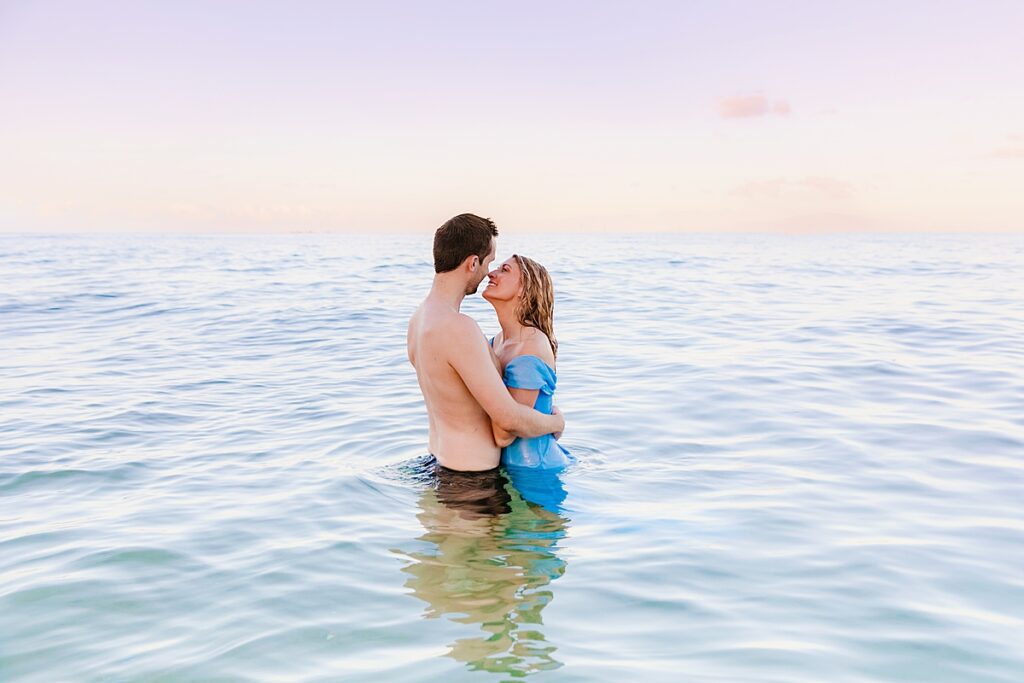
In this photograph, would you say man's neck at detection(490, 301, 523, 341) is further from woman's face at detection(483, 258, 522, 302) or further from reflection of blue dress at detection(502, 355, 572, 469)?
reflection of blue dress at detection(502, 355, 572, 469)

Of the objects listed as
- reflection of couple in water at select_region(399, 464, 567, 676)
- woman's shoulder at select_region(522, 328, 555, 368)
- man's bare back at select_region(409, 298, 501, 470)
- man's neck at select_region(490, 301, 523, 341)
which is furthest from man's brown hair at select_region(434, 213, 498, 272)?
reflection of couple in water at select_region(399, 464, 567, 676)

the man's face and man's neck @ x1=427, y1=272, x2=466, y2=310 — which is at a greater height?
the man's face

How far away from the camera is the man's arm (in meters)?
5.05

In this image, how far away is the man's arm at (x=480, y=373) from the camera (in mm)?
5055

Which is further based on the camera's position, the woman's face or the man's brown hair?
the woman's face

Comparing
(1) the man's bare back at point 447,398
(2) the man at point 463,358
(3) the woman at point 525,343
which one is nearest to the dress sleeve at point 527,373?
(3) the woman at point 525,343

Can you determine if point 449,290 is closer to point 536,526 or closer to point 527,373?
point 527,373

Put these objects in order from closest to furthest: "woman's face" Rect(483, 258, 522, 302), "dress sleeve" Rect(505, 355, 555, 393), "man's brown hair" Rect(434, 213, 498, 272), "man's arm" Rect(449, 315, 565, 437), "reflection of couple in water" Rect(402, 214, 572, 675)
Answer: "reflection of couple in water" Rect(402, 214, 572, 675) → "man's arm" Rect(449, 315, 565, 437) → "man's brown hair" Rect(434, 213, 498, 272) → "dress sleeve" Rect(505, 355, 555, 393) → "woman's face" Rect(483, 258, 522, 302)

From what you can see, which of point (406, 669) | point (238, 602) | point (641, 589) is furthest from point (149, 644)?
point (641, 589)

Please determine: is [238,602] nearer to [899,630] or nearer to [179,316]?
[899,630]

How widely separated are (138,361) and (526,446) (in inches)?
352

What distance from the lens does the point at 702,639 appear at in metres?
3.69

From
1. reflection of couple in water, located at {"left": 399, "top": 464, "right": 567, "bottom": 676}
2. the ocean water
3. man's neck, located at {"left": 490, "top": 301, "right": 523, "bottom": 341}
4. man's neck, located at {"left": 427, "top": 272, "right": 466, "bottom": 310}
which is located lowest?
the ocean water

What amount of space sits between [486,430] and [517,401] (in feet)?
1.03
